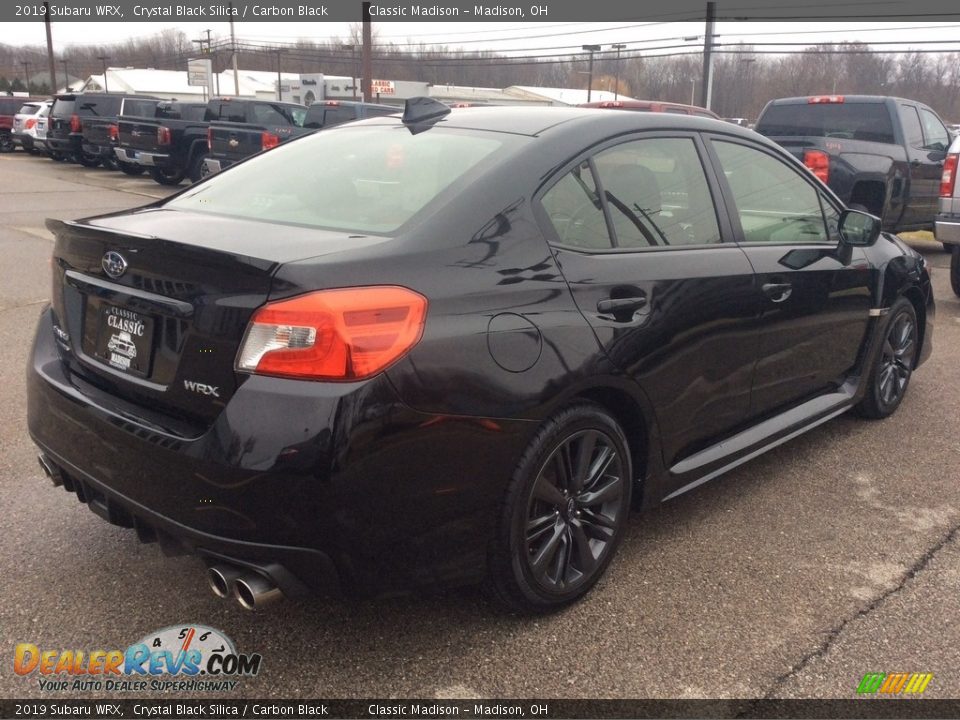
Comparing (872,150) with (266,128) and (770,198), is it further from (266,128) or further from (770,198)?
(266,128)

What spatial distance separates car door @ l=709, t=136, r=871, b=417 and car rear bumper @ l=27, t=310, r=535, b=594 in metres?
1.55

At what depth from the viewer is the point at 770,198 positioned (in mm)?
3828

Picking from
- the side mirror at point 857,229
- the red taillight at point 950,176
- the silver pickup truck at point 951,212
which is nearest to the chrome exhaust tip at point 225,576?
the side mirror at point 857,229

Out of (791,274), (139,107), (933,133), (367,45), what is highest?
(367,45)

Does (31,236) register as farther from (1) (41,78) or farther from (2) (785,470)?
(1) (41,78)

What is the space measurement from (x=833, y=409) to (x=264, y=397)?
3.09m

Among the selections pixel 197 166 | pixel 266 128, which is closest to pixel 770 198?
pixel 266 128

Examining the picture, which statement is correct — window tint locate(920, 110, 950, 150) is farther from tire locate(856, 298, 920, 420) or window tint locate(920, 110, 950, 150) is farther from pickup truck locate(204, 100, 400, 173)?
pickup truck locate(204, 100, 400, 173)

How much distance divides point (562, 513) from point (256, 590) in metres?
1.01

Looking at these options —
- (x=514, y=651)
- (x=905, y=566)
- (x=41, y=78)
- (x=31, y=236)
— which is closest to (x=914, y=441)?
(x=905, y=566)

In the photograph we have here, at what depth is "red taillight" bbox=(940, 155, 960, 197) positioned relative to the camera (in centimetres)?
791

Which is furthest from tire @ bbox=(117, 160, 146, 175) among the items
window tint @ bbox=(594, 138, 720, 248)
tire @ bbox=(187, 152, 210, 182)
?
window tint @ bbox=(594, 138, 720, 248)

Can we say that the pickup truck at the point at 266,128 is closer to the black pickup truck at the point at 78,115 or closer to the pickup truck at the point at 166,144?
the pickup truck at the point at 166,144

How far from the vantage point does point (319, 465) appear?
2.19 metres
